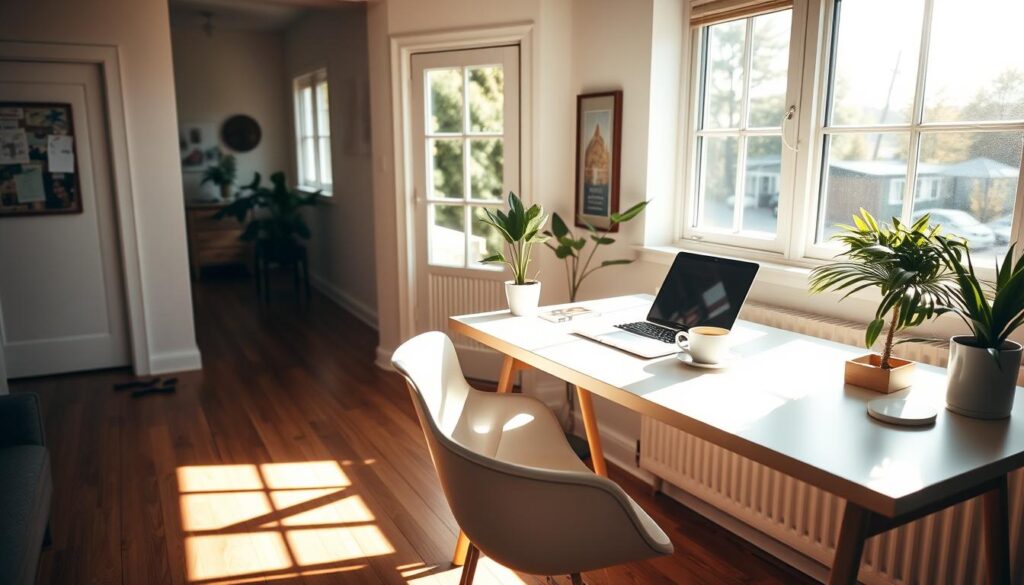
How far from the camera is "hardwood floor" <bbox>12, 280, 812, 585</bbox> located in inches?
93.5

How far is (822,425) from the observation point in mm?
1514

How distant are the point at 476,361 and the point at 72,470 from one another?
2024mm

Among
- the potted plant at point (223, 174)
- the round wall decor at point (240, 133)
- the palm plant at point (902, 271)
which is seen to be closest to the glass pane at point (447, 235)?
the palm plant at point (902, 271)

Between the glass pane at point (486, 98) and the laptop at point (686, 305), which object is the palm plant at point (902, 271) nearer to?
the laptop at point (686, 305)

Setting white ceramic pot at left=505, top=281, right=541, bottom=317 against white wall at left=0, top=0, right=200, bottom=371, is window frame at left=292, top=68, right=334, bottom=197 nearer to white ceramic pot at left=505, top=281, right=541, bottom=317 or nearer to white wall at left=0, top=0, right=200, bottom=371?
white wall at left=0, top=0, right=200, bottom=371

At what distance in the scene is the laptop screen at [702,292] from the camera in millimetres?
2139

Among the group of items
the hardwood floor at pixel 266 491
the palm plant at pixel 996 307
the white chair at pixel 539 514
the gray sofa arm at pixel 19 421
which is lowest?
the hardwood floor at pixel 266 491

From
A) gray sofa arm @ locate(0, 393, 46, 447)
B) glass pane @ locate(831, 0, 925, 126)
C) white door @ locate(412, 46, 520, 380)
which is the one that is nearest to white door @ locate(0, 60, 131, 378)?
white door @ locate(412, 46, 520, 380)

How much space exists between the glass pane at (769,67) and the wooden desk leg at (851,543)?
5.60ft

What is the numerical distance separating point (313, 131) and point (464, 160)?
338 cm

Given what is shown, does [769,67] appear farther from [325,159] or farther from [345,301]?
[325,159]

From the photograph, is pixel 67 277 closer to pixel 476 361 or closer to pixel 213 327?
pixel 213 327

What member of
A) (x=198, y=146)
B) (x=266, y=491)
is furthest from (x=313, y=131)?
(x=266, y=491)

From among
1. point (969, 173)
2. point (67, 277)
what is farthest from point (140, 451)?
point (969, 173)
